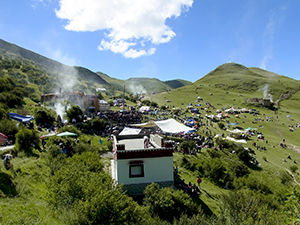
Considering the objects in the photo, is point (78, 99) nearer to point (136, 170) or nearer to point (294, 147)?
point (136, 170)

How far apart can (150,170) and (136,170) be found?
1014 millimetres

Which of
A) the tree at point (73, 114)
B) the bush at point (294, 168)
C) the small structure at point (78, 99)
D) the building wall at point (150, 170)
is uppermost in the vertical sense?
the small structure at point (78, 99)

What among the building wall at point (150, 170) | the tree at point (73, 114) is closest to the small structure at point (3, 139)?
the building wall at point (150, 170)

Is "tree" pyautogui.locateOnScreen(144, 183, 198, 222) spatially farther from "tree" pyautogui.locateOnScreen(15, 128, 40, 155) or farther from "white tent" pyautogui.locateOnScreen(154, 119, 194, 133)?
"white tent" pyautogui.locateOnScreen(154, 119, 194, 133)

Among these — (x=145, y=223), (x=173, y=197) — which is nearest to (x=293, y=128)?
(x=173, y=197)

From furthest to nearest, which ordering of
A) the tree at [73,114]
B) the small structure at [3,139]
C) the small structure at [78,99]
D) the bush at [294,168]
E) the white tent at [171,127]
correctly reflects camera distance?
the small structure at [78,99] < the tree at [73,114] < the white tent at [171,127] < the bush at [294,168] < the small structure at [3,139]

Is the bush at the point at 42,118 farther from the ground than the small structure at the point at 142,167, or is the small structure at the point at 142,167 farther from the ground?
the bush at the point at 42,118

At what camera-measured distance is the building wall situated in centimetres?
1398

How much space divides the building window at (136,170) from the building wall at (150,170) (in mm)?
205

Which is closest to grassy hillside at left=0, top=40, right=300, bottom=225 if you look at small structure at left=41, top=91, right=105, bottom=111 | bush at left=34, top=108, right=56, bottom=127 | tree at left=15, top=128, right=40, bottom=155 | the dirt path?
tree at left=15, top=128, right=40, bottom=155

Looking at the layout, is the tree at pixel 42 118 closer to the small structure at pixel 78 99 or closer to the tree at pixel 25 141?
the tree at pixel 25 141

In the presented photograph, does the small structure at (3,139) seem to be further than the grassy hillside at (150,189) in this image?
Yes

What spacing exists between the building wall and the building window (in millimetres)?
205

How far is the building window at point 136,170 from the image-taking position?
14180mm
